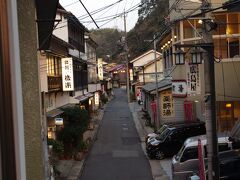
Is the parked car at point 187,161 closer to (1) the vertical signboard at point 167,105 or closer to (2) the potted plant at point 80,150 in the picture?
(2) the potted plant at point 80,150

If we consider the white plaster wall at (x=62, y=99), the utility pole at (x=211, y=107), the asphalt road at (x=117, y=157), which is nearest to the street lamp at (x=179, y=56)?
the utility pole at (x=211, y=107)

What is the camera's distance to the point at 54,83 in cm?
2791

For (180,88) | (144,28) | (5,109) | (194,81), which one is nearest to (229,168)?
(194,81)

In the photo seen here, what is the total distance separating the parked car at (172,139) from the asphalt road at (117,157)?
0.90 metres

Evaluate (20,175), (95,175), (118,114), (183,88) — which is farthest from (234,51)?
(118,114)

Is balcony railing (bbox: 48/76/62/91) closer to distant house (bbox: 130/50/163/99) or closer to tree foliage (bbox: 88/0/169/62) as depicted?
tree foliage (bbox: 88/0/169/62)

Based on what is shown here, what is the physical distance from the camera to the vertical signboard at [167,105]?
3779 cm

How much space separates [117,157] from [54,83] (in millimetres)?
6141

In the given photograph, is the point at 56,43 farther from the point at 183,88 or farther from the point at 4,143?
the point at 4,143

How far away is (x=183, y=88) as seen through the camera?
23641 mm

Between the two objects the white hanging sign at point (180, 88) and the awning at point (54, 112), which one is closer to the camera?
the white hanging sign at point (180, 88)

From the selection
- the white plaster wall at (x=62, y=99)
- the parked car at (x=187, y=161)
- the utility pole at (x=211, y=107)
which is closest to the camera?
the utility pole at (x=211, y=107)

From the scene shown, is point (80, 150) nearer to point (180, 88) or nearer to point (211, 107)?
point (180, 88)

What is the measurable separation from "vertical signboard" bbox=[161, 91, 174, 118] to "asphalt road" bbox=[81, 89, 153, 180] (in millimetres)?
3107
